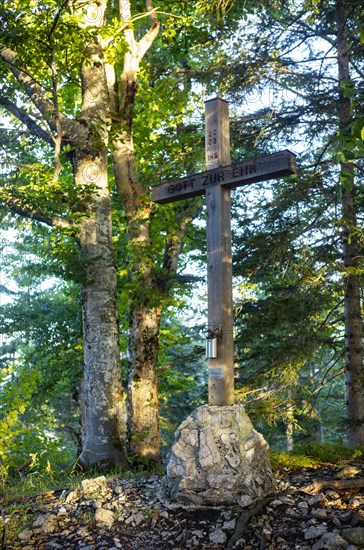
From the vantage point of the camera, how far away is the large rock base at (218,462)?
5453mm

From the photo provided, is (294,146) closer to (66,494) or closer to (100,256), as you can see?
(100,256)

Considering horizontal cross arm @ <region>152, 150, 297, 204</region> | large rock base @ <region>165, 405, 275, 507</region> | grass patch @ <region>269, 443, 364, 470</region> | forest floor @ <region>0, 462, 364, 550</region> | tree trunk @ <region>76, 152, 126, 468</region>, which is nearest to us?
forest floor @ <region>0, 462, 364, 550</region>

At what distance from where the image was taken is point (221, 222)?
611 cm

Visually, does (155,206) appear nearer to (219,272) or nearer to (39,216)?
(39,216)

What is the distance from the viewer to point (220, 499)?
17.8 ft

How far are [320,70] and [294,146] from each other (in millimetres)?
1395

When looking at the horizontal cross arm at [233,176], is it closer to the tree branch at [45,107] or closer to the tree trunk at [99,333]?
the tree trunk at [99,333]

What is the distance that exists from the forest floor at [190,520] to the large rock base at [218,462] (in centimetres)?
14

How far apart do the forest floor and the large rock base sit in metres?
0.14

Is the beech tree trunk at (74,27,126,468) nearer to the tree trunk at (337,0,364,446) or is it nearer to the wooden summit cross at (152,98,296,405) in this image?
the wooden summit cross at (152,98,296,405)

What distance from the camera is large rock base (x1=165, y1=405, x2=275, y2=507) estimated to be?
17.9 ft

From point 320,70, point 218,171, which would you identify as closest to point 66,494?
point 218,171

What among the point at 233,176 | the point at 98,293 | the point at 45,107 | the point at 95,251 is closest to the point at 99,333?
the point at 98,293

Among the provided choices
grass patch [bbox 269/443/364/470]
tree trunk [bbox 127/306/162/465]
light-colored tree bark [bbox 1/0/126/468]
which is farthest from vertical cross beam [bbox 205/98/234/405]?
tree trunk [bbox 127/306/162/465]
